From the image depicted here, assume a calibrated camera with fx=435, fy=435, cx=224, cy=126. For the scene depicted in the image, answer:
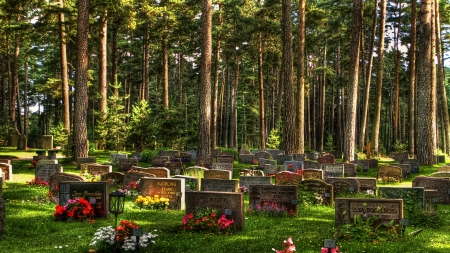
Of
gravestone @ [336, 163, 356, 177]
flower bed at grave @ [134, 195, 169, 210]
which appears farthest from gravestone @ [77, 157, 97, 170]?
gravestone @ [336, 163, 356, 177]

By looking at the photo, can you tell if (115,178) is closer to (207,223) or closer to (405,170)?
(207,223)

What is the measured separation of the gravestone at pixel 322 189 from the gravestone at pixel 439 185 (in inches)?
117

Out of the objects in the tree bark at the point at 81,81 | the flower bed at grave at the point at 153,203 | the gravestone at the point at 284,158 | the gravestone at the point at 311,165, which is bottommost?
the flower bed at grave at the point at 153,203

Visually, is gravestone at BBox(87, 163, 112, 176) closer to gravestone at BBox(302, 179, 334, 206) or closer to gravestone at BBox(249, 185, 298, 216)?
gravestone at BBox(249, 185, 298, 216)

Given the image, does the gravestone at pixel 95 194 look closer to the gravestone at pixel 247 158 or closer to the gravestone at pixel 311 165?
the gravestone at pixel 311 165

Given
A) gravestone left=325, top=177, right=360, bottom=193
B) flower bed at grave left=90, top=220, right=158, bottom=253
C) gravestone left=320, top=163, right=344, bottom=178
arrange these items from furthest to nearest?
gravestone left=320, top=163, right=344, bottom=178 < gravestone left=325, top=177, right=360, bottom=193 < flower bed at grave left=90, top=220, right=158, bottom=253

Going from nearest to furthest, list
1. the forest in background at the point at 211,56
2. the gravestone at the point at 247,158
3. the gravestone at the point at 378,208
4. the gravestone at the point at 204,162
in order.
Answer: the gravestone at the point at 378,208, the gravestone at the point at 204,162, the forest in background at the point at 211,56, the gravestone at the point at 247,158

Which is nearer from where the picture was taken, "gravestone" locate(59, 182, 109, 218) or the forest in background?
"gravestone" locate(59, 182, 109, 218)

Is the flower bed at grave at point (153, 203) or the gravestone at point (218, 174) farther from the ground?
the gravestone at point (218, 174)

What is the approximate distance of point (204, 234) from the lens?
9516 millimetres

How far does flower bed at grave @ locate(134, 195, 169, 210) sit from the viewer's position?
41.6 ft

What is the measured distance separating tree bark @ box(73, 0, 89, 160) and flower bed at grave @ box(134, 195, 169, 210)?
1170cm

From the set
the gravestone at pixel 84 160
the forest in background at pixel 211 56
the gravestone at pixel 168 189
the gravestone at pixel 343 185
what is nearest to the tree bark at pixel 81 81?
the forest in background at pixel 211 56

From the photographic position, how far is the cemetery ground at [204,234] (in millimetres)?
8430
